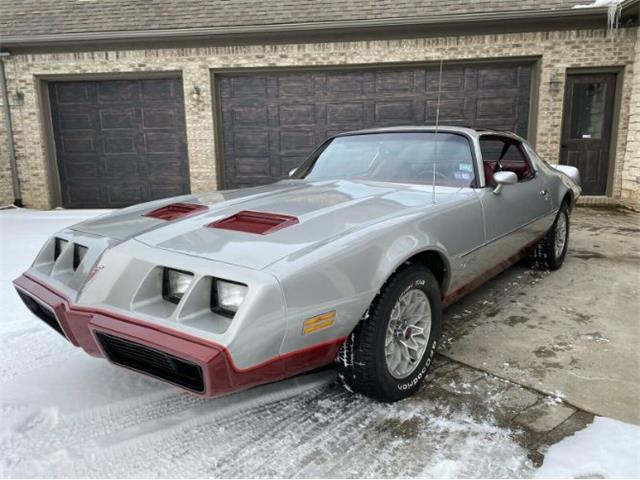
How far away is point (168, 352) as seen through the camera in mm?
1715

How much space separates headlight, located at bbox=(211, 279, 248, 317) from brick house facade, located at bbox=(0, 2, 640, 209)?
7.34 meters

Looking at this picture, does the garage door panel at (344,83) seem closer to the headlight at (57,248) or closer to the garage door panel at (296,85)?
the garage door panel at (296,85)

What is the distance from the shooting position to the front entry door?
8.44 m

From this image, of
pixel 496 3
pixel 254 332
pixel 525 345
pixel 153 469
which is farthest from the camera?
pixel 496 3

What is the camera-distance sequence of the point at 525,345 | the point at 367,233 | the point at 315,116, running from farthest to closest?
the point at 315,116 → the point at 525,345 → the point at 367,233

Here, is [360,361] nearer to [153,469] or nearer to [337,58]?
[153,469]

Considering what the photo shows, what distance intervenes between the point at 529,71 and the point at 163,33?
21.1 ft

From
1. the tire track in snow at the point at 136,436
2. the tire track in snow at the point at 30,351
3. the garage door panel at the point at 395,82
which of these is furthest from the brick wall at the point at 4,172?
the tire track in snow at the point at 136,436

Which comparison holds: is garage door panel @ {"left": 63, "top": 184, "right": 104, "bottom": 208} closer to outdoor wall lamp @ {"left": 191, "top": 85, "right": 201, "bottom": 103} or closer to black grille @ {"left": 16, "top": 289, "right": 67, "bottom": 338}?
outdoor wall lamp @ {"left": 191, "top": 85, "right": 201, "bottom": 103}

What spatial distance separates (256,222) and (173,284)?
1.63 ft

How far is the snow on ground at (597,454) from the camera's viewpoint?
74.0 inches

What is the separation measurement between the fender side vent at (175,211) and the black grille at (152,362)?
734 mm

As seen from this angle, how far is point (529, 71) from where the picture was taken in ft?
A: 27.9

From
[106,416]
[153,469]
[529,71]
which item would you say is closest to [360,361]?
[153,469]
